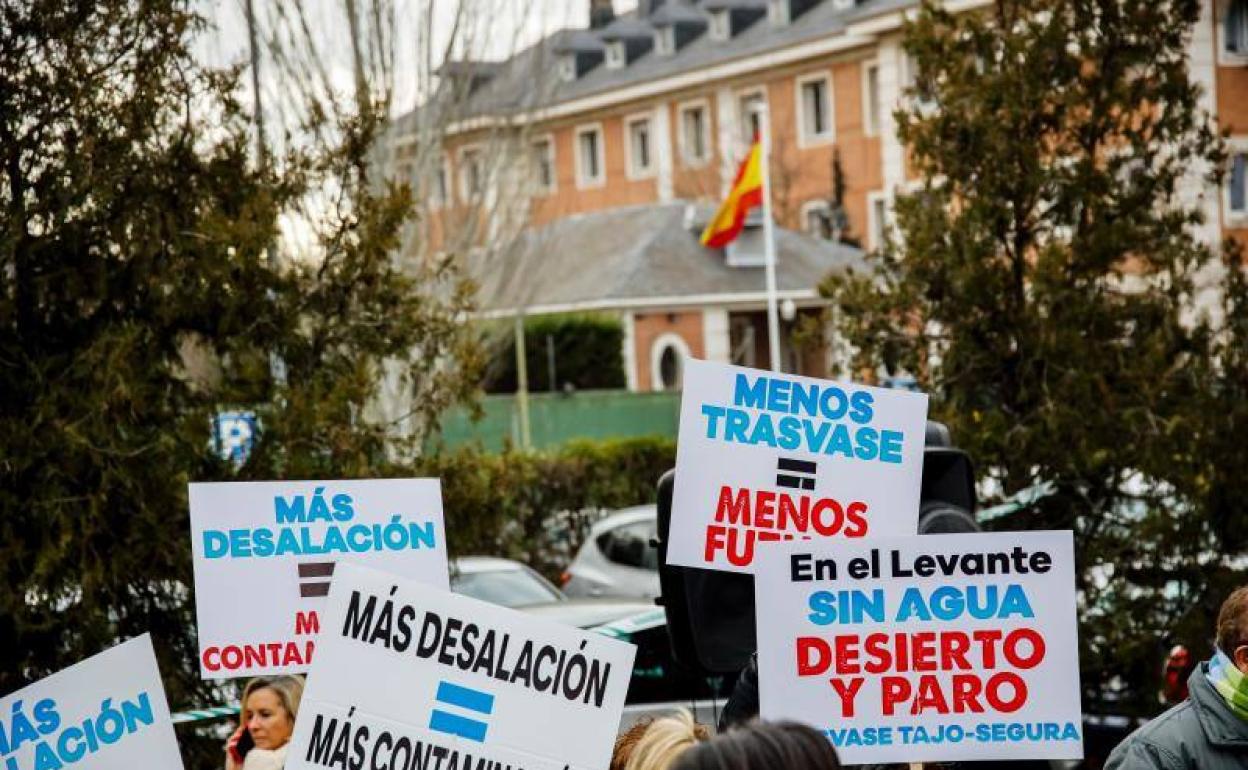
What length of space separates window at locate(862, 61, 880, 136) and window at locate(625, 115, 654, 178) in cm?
1050

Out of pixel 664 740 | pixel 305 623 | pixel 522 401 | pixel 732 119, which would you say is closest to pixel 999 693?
pixel 664 740

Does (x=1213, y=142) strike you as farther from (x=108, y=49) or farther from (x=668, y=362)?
(x=668, y=362)

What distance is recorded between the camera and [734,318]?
50.1m

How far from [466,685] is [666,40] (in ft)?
208

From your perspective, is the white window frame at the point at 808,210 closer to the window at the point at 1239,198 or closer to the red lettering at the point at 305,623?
the window at the point at 1239,198

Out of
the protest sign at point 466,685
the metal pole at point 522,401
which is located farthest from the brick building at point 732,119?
the protest sign at point 466,685

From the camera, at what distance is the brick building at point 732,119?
46969 mm

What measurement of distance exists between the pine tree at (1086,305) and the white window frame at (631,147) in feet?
171

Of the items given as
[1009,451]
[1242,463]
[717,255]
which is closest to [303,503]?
[1009,451]

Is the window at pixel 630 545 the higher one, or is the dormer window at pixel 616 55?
the dormer window at pixel 616 55

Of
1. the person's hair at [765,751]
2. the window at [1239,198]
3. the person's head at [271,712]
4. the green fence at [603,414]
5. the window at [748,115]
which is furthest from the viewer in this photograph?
the window at [748,115]

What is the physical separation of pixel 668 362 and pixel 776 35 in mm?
13427

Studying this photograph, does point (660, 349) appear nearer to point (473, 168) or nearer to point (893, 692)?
point (473, 168)

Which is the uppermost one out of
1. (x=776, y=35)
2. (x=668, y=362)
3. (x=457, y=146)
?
(x=776, y=35)
